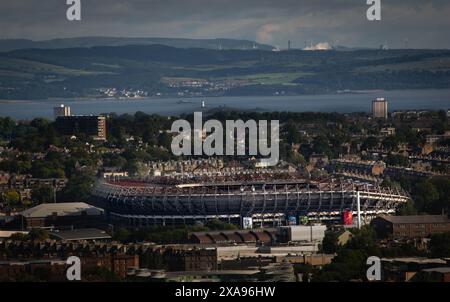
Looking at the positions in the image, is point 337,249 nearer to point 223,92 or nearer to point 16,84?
point 16,84

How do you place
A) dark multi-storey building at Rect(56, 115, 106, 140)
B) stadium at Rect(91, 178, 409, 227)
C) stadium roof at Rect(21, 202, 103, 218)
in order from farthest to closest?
dark multi-storey building at Rect(56, 115, 106, 140)
stadium roof at Rect(21, 202, 103, 218)
stadium at Rect(91, 178, 409, 227)

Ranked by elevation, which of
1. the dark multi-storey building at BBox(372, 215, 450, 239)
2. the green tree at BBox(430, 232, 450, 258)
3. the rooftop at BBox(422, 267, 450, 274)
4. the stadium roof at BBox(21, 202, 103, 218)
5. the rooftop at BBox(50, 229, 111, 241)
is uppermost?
the rooftop at BBox(422, 267, 450, 274)

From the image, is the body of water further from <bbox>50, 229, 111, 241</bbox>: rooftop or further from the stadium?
<bbox>50, 229, 111, 241</bbox>: rooftop

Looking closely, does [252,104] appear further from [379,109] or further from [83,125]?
[83,125]

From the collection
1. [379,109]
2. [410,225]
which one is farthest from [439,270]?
[379,109]

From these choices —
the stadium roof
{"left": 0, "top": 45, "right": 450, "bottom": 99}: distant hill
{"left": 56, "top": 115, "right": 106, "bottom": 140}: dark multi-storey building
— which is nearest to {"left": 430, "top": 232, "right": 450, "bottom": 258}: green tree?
the stadium roof

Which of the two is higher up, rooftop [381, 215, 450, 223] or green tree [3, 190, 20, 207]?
rooftop [381, 215, 450, 223]

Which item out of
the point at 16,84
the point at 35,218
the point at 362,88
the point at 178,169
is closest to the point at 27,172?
the point at 178,169
